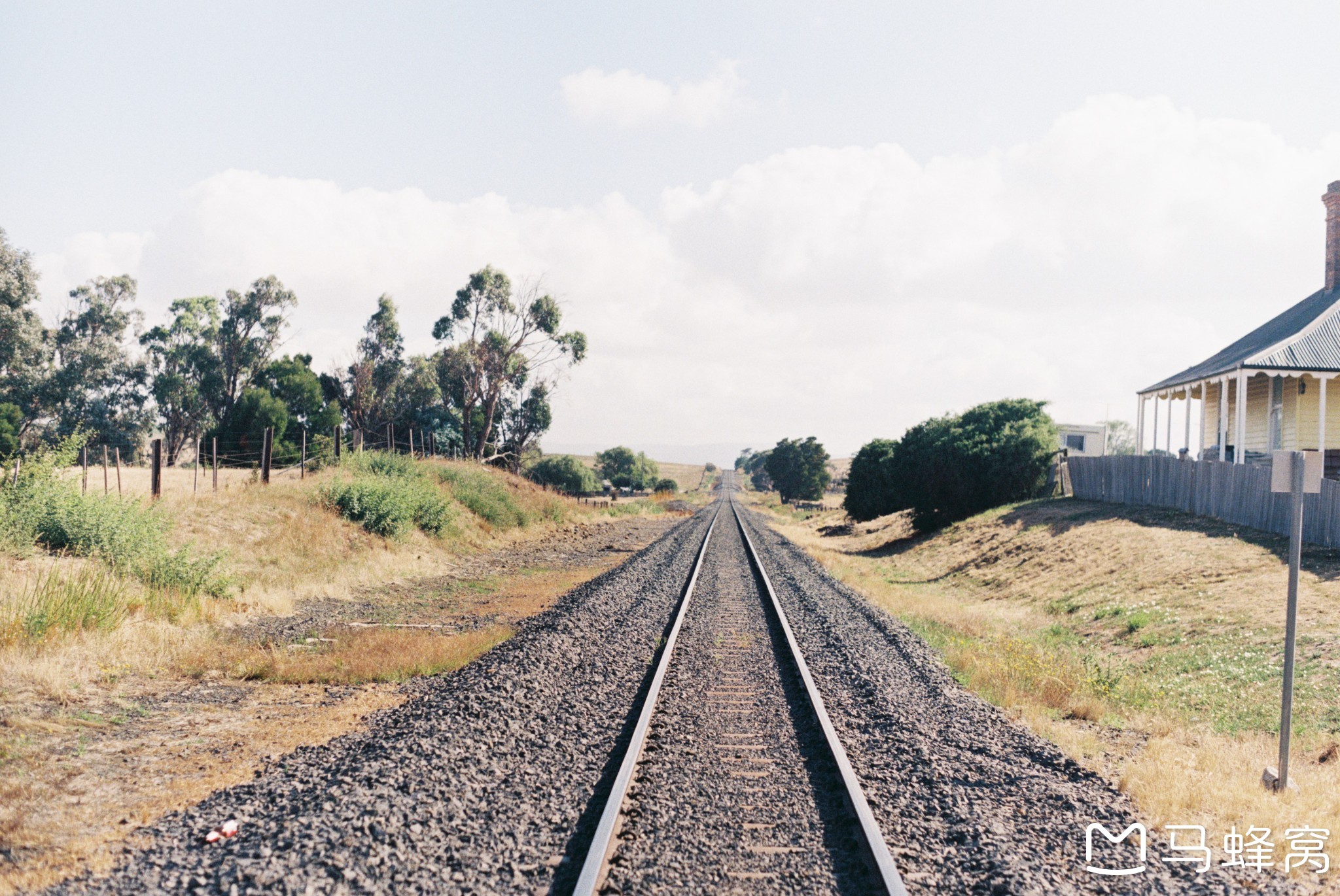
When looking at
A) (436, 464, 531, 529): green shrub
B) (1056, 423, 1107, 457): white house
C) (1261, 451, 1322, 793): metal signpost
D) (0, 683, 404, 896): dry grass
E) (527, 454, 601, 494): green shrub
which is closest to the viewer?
(0, 683, 404, 896): dry grass

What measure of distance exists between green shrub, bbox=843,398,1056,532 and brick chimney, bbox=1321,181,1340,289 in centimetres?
1005

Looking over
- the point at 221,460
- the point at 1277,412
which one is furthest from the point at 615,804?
the point at 221,460

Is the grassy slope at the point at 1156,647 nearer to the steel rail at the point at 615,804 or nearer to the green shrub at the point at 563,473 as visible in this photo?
the steel rail at the point at 615,804

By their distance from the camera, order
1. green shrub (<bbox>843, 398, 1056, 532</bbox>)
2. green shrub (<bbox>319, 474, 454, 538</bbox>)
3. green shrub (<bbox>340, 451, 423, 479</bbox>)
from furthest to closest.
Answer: green shrub (<bbox>843, 398, 1056, 532</bbox>) → green shrub (<bbox>340, 451, 423, 479</bbox>) → green shrub (<bbox>319, 474, 454, 538</bbox>)

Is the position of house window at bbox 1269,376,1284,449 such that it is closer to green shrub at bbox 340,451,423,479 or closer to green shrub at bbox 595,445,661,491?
green shrub at bbox 340,451,423,479

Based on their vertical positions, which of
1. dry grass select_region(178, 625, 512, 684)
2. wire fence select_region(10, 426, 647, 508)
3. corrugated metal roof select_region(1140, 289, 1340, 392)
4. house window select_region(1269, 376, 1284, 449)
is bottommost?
dry grass select_region(178, 625, 512, 684)

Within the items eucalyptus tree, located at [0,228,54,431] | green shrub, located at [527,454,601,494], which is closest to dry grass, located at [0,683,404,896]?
eucalyptus tree, located at [0,228,54,431]

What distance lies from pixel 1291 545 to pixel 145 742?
9.59m

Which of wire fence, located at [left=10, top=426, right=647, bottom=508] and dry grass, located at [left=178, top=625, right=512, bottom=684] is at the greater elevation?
wire fence, located at [left=10, top=426, right=647, bottom=508]

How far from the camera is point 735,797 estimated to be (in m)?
5.91

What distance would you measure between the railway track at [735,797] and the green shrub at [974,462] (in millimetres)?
24317

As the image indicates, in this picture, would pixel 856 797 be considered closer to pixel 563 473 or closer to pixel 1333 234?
pixel 1333 234

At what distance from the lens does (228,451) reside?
48.0 metres

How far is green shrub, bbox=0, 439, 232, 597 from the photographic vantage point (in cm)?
1243
